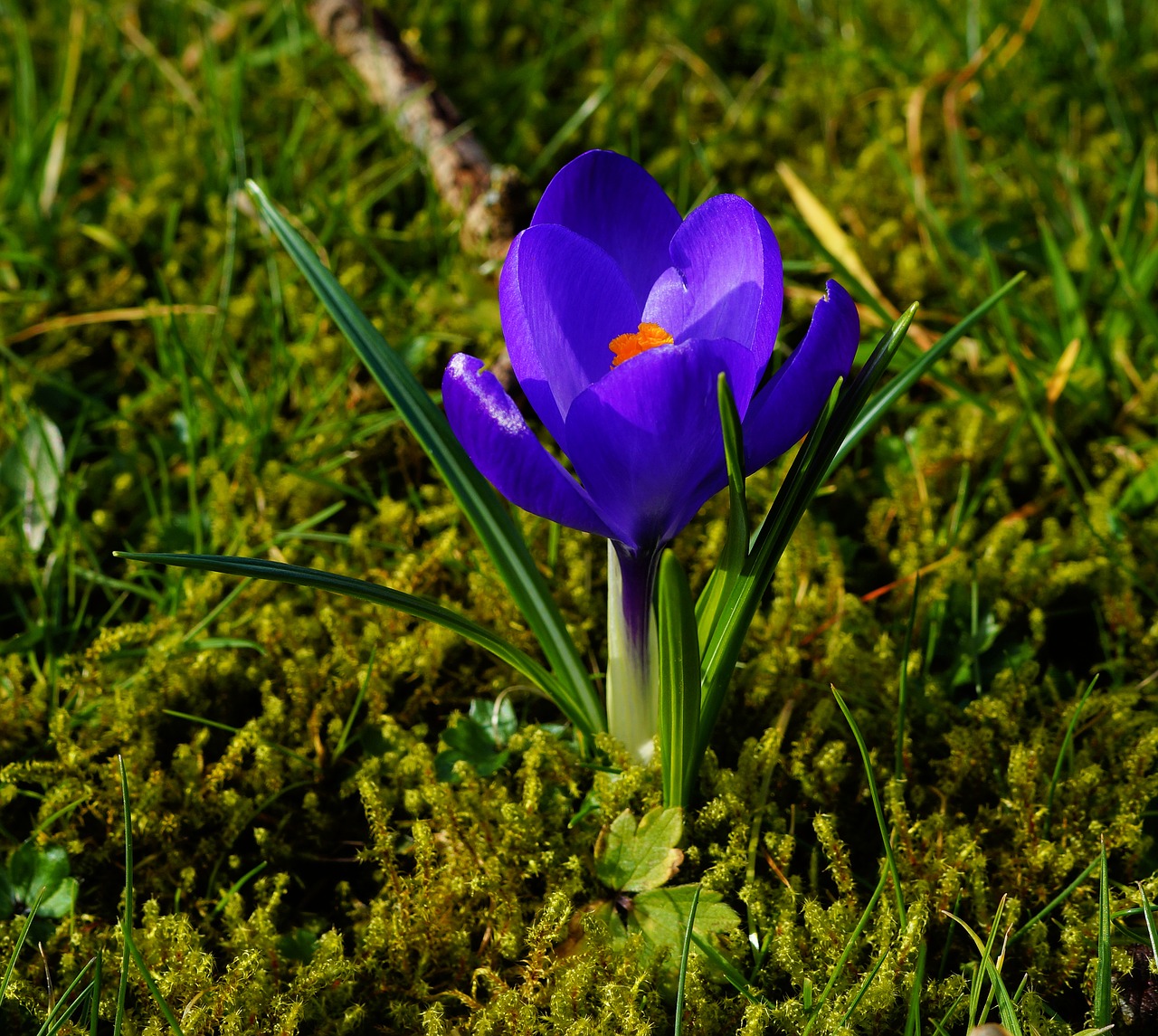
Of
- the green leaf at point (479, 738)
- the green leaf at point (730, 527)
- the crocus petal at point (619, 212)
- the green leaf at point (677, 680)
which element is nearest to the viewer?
the green leaf at point (730, 527)

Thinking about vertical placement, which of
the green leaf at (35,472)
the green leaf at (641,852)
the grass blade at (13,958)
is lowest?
the green leaf at (641,852)

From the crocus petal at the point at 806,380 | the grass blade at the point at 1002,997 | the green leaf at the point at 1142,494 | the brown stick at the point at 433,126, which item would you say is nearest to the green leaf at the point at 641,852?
the grass blade at the point at 1002,997

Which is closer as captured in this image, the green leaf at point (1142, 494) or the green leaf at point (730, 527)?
the green leaf at point (730, 527)

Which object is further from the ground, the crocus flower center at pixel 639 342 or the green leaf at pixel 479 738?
the crocus flower center at pixel 639 342

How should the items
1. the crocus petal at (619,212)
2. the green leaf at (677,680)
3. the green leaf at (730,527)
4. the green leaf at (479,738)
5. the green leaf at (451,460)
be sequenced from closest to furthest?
the green leaf at (730,527) < the green leaf at (677,680) < the crocus petal at (619,212) < the green leaf at (451,460) < the green leaf at (479,738)

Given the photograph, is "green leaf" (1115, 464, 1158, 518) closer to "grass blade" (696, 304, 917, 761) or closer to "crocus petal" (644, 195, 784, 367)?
"grass blade" (696, 304, 917, 761)

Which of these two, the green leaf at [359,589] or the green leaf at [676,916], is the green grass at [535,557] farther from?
the green leaf at [359,589]

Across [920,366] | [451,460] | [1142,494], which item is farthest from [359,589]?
[1142,494]

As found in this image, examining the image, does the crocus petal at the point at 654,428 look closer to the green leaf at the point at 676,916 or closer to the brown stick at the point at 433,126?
the green leaf at the point at 676,916
